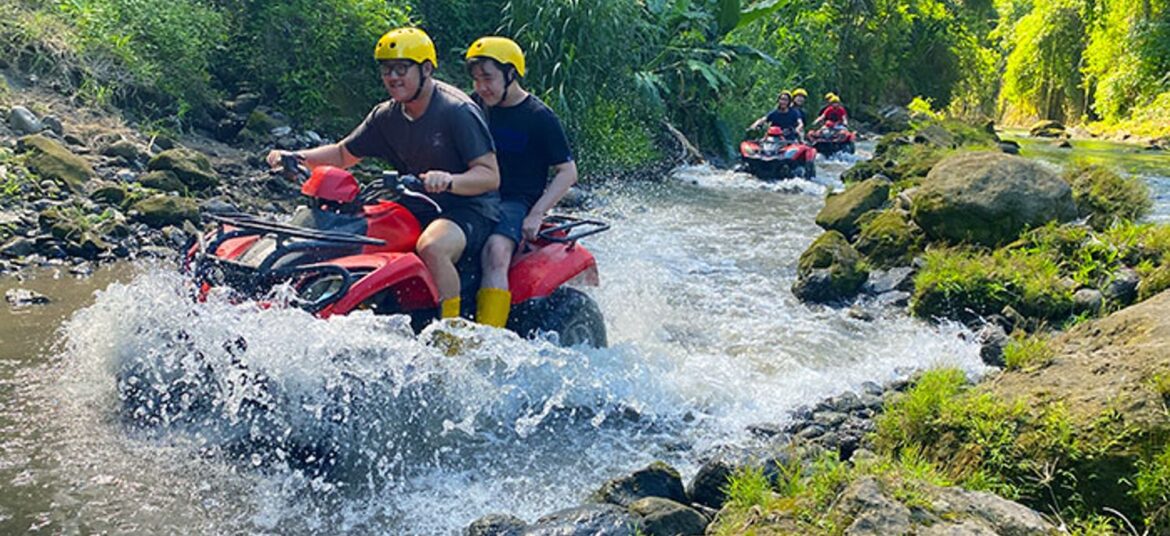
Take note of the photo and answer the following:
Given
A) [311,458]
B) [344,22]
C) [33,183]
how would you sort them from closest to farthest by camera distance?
[311,458]
[33,183]
[344,22]

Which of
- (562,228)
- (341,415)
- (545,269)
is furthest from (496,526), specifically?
(562,228)

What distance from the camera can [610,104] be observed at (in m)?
15.8

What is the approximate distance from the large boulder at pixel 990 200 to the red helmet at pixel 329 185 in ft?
21.0

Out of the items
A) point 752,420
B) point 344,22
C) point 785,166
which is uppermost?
point 344,22

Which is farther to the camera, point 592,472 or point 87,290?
point 87,290

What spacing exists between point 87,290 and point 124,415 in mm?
2914

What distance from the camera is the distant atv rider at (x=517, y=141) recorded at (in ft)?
19.0

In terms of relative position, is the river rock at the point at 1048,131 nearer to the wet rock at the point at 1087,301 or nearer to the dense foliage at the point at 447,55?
the dense foliage at the point at 447,55

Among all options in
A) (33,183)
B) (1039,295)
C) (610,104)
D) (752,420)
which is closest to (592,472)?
(752,420)

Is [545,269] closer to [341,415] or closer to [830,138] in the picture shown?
[341,415]

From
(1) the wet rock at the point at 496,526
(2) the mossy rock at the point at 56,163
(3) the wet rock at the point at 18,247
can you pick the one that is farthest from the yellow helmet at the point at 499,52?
(2) the mossy rock at the point at 56,163

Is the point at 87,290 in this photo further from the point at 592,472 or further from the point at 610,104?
the point at 610,104

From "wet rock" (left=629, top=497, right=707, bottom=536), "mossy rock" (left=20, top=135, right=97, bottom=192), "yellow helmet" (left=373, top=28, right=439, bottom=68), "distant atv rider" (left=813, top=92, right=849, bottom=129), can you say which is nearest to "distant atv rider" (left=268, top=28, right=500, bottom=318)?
"yellow helmet" (left=373, top=28, right=439, bottom=68)

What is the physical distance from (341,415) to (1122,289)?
6.15 m
